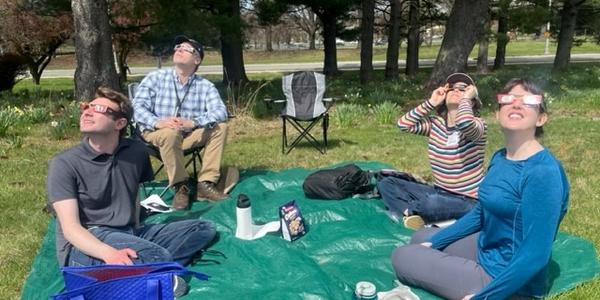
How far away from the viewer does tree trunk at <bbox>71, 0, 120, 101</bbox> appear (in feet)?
26.3

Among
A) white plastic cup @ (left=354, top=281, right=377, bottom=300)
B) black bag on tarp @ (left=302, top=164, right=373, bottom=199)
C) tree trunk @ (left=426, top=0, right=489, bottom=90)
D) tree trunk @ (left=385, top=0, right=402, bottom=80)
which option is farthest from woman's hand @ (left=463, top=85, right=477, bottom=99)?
tree trunk @ (left=385, top=0, right=402, bottom=80)

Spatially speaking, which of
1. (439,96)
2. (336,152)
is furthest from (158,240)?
(336,152)

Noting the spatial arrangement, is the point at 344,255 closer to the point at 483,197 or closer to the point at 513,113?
the point at 483,197

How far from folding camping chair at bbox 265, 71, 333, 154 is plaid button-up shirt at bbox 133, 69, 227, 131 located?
5.29 ft

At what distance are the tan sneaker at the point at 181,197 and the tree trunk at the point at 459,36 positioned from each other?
7588mm

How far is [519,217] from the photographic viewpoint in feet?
7.35

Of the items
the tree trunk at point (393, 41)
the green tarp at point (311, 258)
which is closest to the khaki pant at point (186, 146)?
the green tarp at point (311, 258)

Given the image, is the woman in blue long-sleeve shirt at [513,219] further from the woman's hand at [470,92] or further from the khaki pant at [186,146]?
the khaki pant at [186,146]

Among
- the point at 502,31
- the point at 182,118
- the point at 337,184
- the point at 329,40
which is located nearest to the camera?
the point at 337,184

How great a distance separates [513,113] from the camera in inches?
89.4

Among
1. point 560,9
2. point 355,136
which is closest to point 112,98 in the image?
point 355,136

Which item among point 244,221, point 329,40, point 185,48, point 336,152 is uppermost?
point 185,48

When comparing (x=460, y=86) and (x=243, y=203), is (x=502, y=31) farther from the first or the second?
(x=243, y=203)

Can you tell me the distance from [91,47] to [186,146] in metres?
4.58
